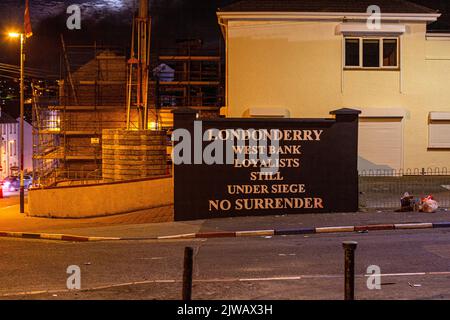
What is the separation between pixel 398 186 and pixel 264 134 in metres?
6.05


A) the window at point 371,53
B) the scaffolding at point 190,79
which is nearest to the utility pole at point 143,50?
the scaffolding at point 190,79

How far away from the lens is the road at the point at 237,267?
30.4ft

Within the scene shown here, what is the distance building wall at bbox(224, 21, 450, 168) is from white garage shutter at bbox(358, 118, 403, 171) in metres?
0.38

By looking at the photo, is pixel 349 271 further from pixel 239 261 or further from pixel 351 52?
pixel 351 52

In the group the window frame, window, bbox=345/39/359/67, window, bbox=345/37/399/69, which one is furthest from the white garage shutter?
window, bbox=345/39/359/67

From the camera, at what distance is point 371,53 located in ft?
84.3

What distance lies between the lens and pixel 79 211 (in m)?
22.6

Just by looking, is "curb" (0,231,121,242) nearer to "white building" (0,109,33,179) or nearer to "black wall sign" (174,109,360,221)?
"black wall sign" (174,109,360,221)

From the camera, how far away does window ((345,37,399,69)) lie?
25562 millimetres

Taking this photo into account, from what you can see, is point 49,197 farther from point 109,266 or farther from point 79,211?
point 109,266

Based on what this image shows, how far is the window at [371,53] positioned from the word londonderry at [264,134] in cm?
740

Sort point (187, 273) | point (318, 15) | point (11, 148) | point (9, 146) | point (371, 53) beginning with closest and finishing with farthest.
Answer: point (187, 273)
point (318, 15)
point (371, 53)
point (9, 146)
point (11, 148)

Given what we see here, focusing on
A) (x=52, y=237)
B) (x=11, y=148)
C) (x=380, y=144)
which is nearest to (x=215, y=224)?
(x=52, y=237)

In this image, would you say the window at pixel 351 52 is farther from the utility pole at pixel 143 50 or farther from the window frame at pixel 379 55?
the utility pole at pixel 143 50
